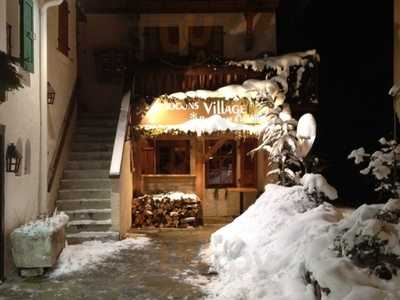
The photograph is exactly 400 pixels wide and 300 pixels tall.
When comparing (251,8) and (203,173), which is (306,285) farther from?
(251,8)

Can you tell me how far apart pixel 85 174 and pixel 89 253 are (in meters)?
3.29

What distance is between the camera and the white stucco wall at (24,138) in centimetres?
861

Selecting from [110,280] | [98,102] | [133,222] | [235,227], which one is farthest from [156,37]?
[110,280]

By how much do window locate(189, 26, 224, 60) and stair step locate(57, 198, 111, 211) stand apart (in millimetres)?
6143

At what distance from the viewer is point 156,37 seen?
16.3 meters

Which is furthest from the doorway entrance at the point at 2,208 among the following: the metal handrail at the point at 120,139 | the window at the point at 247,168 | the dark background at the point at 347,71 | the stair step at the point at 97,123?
the dark background at the point at 347,71

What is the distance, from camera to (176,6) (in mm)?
15367

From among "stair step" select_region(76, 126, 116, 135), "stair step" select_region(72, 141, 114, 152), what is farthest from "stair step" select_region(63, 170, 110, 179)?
"stair step" select_region(76, 126, 116, 135)

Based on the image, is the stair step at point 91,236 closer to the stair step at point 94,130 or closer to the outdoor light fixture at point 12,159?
the outdoor light fixture at point 12,159

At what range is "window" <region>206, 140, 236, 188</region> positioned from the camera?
51.1 ft

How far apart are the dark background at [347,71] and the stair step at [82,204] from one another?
36.4 ft

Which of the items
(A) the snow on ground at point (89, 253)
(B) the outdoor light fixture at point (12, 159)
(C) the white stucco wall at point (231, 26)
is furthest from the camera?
(C) the white stucco wall at point (231, 26)

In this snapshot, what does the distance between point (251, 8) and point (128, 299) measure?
34.2ft

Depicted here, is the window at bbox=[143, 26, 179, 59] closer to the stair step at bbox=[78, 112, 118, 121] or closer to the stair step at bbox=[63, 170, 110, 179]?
the stair step at bbox=[78, 112, 118, 121]
